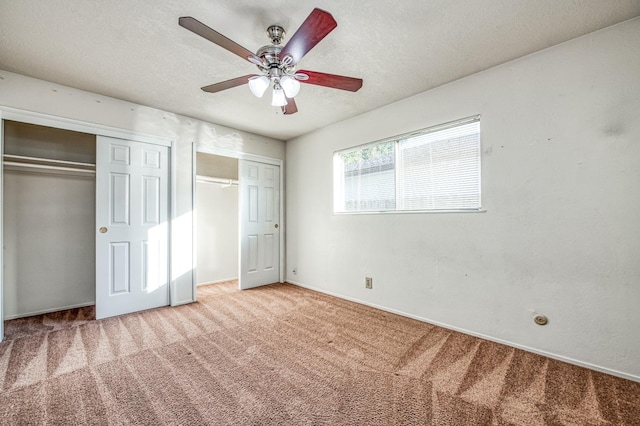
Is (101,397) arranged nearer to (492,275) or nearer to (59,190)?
(59,190)

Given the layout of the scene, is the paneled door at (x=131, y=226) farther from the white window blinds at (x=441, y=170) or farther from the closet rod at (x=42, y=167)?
the white window blinds at (x=441, y=170)

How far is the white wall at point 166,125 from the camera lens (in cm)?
259

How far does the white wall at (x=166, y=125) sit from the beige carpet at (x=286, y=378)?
942 millimetres

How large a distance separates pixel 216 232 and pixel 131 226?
1.54 m

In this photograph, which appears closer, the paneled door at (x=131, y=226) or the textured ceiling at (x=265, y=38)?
the textured ceiling at (x=265, y=38)

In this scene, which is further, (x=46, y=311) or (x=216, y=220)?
(x=216, y=220)

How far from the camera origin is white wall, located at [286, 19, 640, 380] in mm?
1892

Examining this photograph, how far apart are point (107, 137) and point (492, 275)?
4191mm

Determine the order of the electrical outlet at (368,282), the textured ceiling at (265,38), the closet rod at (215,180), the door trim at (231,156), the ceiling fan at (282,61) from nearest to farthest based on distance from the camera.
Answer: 1. the ceiling fan at (282,61)
2. the textured ceiling at (265,38)
3. the electrical outlet at (368,282)
4. the door trim at (231,156)
5. the closet rod at (215,180)

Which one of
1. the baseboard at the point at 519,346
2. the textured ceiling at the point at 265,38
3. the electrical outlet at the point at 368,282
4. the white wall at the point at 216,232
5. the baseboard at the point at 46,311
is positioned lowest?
the baseboard at the point at 46,311

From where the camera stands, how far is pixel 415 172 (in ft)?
9.95

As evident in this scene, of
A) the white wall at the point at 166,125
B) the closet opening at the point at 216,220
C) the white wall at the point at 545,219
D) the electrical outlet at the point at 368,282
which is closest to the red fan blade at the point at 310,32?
the white wall at the point at 545,219

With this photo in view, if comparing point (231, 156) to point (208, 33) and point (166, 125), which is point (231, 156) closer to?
point (166, 125)

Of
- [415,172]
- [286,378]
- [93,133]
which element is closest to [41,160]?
[93,133]
